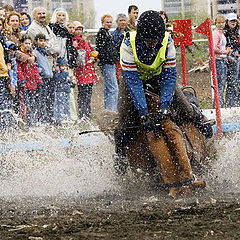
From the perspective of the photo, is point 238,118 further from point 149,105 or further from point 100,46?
point 149,105

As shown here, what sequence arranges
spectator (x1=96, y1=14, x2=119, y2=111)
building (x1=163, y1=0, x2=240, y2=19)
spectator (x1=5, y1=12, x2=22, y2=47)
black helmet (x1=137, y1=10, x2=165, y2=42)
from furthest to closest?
building (x1=163, y1=0, x2=240, y2=19), spectator (x1=96, y1=14, x2=119, y2=111), spectator (x1=5, y1=12, x2=22, y2=47), black helmet (x1=137, y1=10, x2=165, y2=42)

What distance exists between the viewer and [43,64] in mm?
10453

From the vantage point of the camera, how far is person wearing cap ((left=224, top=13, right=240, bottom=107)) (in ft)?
39.8

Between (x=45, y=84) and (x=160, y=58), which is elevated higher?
(x=160, y=58)

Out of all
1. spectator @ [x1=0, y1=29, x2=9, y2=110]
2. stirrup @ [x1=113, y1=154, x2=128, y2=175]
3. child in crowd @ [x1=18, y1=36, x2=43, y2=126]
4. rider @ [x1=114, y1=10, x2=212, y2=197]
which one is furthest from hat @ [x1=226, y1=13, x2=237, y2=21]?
stirrup @ [x1=113, y1=154, x2=128, y2=175]

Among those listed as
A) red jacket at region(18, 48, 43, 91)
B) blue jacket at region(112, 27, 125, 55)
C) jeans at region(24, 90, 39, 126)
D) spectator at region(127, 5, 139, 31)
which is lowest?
jeans at region(24, 90, 39, 126)

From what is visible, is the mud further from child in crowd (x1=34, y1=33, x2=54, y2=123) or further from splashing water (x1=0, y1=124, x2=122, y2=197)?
child in crowd (x1=34, y1=33, x2=54, y2=123)

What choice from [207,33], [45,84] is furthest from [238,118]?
[45,84]

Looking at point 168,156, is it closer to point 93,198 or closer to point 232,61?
point 93,198

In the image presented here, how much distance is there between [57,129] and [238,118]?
2.88 metres

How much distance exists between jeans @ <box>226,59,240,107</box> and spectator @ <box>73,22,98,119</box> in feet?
8.65

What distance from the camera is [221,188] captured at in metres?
6.85

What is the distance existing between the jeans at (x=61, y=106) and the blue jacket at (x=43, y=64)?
469mm

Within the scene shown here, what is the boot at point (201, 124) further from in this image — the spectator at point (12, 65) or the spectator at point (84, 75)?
the spectator at point (84, 75)
